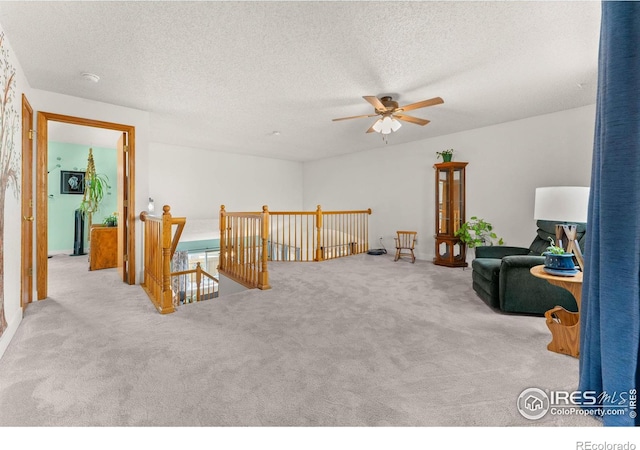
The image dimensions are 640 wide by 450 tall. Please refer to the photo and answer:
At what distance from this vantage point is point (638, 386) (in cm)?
118

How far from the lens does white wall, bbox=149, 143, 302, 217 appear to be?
21.1ft

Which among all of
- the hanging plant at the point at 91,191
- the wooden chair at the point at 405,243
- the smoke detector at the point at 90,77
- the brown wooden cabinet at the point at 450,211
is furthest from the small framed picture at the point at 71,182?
the brown wooden cabinet at the point at 450,211

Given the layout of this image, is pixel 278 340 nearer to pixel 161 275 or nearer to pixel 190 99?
pixel 161 275

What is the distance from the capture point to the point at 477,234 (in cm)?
482

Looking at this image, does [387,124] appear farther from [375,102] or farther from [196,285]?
[196,285]

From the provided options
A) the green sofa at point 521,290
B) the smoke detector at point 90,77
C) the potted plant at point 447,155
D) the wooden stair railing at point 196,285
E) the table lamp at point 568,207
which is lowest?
the wooden stair railing at point 196,285

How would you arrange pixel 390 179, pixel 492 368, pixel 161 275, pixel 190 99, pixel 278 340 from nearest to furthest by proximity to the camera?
pixel 492 368 < pixel 278 340 < pixel 161 275 < pixel 190 99 < pixel 390 179

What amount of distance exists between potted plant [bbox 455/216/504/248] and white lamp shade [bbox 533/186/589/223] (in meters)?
2.76

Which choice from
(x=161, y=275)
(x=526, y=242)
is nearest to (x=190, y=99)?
(x=161, y=275)

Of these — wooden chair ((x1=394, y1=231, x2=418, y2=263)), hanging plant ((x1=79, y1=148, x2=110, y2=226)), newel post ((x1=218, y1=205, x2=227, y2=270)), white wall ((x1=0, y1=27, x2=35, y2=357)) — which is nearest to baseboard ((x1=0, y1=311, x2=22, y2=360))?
white wall ((x1=0, y1=27, x2=35, y2=357))

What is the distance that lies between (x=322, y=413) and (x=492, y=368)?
45.0 inches

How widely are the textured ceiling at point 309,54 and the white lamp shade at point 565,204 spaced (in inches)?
48.7

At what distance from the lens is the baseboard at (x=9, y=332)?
2.05 m

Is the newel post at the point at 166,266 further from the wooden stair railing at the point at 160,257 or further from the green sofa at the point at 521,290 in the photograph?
the green sofa at the point at 521,290
